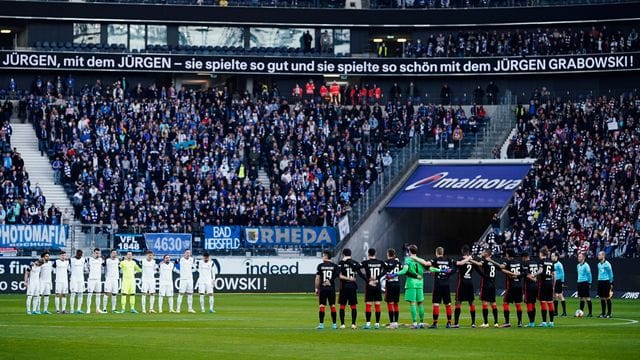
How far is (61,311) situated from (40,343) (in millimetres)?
16106

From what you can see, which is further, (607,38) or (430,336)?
(607,38)

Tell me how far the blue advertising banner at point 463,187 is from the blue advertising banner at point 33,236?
19024 millimetres

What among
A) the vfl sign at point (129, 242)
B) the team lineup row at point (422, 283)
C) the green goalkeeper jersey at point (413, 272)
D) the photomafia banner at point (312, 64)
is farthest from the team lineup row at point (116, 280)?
the photomafia banner at point (312, 64)

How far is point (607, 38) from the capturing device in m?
77.3

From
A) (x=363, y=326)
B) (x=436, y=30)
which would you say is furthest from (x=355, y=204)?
(x=363, y=326)

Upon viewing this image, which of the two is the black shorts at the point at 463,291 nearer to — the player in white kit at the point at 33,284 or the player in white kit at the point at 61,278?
the player in white kit at the point at 33,284

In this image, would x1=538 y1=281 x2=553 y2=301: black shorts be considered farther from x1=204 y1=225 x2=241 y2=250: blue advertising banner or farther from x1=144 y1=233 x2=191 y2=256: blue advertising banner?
x1=204 y1=225 x2=241 y2=250: blue advertising banner

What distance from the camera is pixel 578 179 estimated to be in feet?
216

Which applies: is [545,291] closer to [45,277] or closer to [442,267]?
[442,267]

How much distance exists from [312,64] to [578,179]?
22145 mm

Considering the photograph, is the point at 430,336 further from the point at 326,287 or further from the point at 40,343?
the point at 40,343

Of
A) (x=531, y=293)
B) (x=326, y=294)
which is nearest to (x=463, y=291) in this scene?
(x=531, y=293)

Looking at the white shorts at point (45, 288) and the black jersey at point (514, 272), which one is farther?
the white shorts at point (45, 288)

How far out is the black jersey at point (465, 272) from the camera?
3388cm
